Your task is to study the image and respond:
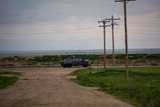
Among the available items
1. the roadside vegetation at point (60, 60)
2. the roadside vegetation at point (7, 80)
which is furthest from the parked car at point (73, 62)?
the roadside vegetation at point (7, 80)

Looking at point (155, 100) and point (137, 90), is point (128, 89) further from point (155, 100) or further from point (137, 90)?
point (155, 100)

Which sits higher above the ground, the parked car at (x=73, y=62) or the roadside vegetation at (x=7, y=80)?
the parked car at (x=73, y=62)

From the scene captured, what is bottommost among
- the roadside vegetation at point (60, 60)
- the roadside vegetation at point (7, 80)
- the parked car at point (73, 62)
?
the roadside vegetation at point (60, 60)

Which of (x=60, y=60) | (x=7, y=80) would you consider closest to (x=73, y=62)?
(x=7, y=80)

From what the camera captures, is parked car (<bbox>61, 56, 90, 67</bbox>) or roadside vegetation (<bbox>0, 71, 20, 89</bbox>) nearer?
roadside vegetation (<bbox>0, 71, 20, 89</bbox>)

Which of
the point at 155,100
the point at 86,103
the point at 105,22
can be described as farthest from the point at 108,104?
the point at 105,22

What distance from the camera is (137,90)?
24.0m

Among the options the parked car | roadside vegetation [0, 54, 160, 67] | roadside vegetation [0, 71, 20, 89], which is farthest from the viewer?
roadside vegetation [0, 54, 160, 67]

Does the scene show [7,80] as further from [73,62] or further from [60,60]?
[60,60]

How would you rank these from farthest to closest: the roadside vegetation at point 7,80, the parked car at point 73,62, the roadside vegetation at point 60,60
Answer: the roadside vegetation at point 60,60 → the parked car at point 73,62 → the roadside vegetation at point 7,80

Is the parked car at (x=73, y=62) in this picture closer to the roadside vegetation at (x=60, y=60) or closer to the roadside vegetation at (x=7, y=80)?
the roadside vegetation at (x=60, y=60)

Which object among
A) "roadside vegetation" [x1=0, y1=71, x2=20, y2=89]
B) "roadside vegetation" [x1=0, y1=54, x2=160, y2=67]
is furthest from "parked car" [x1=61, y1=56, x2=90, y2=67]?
"roadside vegetation" [x1=0, y1=71, x2=20, y2=89]

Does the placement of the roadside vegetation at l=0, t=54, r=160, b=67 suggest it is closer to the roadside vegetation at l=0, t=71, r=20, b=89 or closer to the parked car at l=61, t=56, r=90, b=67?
the parked car at l=61, t=56, r=90, b=67

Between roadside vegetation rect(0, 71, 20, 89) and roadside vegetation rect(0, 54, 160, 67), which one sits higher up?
roadside vegetation rect(0, 71, 20, 89)
